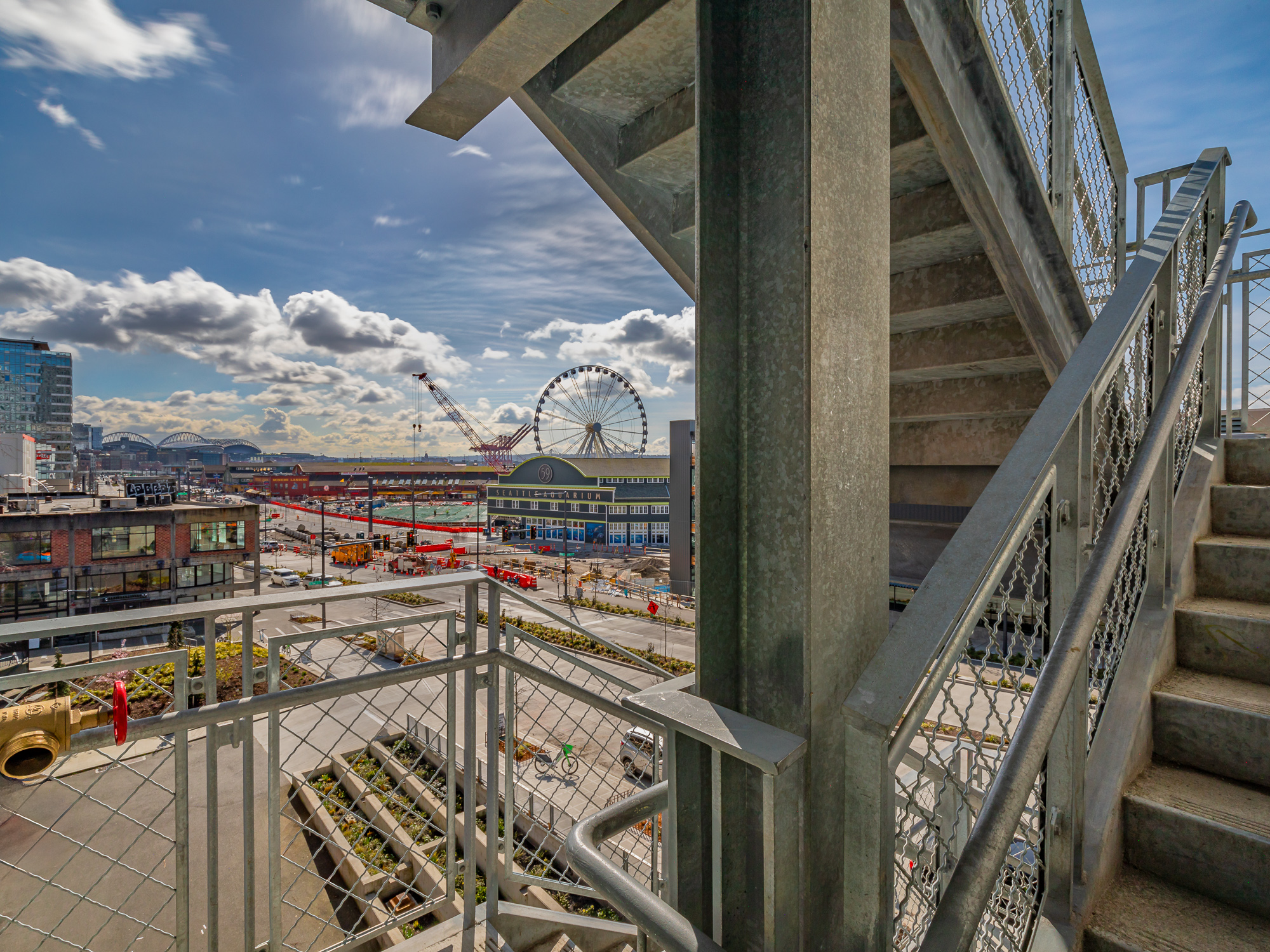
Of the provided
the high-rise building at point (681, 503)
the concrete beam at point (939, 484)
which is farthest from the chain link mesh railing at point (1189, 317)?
the high-rise building at point (681, 503)

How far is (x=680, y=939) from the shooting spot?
799mm

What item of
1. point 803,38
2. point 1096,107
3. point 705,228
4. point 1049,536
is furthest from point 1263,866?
point 1096,107

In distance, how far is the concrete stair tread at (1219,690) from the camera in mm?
1329

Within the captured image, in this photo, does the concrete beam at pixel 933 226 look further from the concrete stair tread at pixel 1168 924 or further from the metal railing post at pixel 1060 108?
the concrete stair tread at pixel 1168 924

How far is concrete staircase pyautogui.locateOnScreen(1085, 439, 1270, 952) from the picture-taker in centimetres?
107

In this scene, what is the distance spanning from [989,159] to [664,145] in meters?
1.15

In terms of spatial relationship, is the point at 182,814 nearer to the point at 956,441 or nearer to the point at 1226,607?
the point at 1226,607

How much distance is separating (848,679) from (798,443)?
0.44 meters

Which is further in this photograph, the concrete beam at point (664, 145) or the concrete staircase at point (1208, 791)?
the concrete beam at point (664, 145)

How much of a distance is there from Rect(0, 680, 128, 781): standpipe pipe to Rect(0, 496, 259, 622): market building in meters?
13.6

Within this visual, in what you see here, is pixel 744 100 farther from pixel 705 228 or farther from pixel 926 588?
pixel 926 588

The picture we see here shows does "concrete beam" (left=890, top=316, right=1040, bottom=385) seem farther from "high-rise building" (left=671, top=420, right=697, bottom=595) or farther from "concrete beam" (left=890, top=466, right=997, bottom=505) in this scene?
"high-rise building" (left=671, top=420, right=697, bottom=595)

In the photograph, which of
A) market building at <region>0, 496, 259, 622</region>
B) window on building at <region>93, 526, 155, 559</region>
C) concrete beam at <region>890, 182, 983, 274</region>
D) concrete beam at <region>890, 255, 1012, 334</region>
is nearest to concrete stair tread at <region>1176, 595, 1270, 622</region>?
concrete beam at <region>890, 255, 1012, 334</region>

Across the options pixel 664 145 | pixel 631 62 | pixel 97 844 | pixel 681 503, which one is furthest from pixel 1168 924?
pixel 681 503
